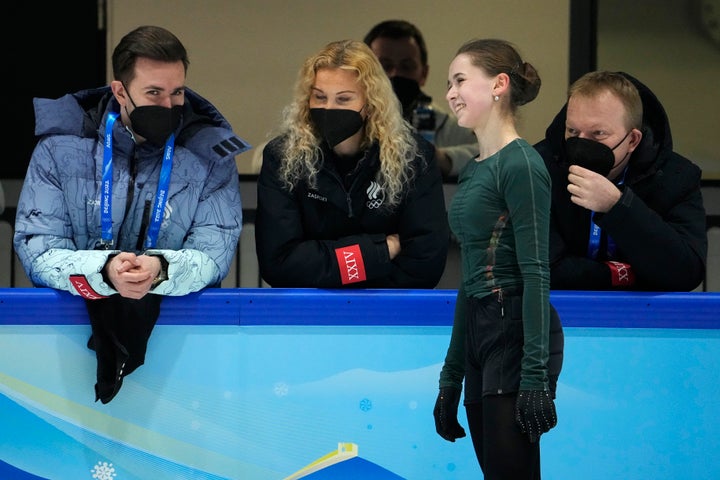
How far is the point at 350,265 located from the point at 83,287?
0.87 m

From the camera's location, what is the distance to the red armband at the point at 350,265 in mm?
4008

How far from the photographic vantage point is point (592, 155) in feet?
13.1

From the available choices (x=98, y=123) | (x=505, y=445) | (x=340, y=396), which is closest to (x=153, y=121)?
(x=98, y=123)

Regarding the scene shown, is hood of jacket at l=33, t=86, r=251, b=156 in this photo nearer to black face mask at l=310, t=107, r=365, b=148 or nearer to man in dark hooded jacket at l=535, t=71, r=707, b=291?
black face mask at l=310, t=107, r=365, b=148

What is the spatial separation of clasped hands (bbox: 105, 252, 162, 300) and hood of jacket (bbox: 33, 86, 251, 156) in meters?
0.51

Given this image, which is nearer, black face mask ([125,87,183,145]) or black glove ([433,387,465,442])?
black glove ([433,387,465,442])

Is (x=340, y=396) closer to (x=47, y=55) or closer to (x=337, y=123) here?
(x=337, y=123)

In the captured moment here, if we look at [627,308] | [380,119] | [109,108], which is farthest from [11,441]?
[627,308]

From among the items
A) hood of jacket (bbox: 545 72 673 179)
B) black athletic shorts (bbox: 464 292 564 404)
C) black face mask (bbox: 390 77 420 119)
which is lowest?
black athletic shorts (bbox: 464 292 564 404)

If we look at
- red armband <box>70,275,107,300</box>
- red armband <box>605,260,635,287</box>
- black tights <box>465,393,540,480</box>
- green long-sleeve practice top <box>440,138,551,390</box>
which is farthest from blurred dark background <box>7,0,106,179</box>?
black tights <box>465,393,540,480</box>

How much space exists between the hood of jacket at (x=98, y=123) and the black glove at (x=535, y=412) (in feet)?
4.99

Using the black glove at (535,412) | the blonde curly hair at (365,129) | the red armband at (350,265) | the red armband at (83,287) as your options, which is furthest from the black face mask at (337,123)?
the black glove at (535,412)

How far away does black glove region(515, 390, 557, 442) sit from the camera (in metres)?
3.01

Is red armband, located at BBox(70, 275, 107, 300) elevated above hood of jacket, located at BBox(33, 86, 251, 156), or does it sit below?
below
